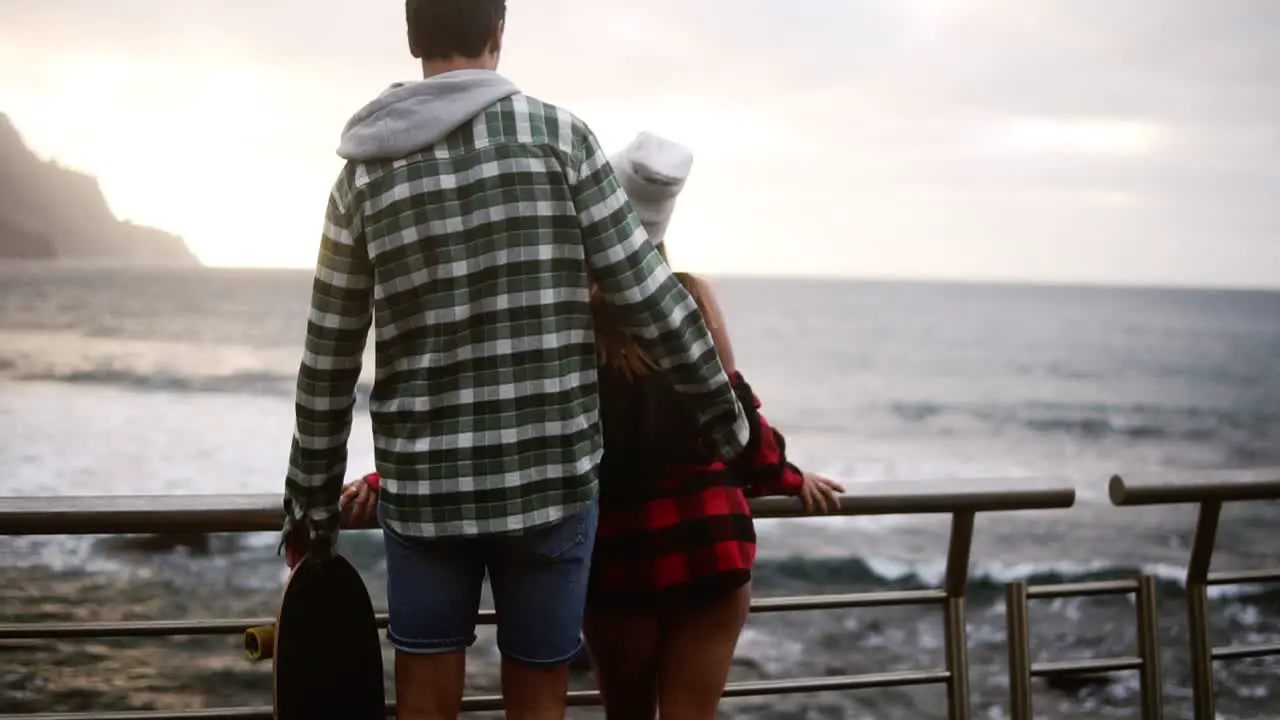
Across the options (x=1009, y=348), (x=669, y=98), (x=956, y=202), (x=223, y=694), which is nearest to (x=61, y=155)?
(x=669, y=98)

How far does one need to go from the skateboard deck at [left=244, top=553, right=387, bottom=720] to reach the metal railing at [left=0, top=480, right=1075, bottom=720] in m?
0.13

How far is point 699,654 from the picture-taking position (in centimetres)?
150

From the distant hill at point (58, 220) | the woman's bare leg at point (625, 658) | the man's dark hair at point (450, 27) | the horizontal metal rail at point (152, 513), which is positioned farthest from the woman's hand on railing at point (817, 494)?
the distant hill at point (58, 220)

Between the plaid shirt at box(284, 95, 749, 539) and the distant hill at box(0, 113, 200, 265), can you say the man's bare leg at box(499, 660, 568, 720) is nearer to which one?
the plaid shirt at box(284, 95, 749, 539)

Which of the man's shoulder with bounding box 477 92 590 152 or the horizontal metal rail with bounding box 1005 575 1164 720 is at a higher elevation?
the man's shoulder with bounding box 477 92 590 152

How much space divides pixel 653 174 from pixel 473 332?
37 cm

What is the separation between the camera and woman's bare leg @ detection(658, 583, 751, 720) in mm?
1498

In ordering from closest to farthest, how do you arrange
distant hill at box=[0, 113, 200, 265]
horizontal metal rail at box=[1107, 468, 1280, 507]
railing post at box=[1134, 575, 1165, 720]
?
1. horizontal metal rail at box=[1107, 468, 1280, 507]
2. railing post at box=[1134, 575, 1165, 720]
3. distant hill at box=[0, 113, 200, 265]

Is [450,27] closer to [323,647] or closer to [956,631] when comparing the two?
[323,647]

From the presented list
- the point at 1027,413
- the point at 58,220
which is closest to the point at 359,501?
the point at 1027,413

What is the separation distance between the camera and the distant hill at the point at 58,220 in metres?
28.6

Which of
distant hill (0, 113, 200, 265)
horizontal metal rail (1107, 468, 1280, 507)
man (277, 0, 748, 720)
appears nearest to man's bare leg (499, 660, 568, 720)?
man (277, 0, 748, 720)

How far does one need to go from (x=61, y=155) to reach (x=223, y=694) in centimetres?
2626

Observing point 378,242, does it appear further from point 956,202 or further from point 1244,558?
point 956,202
